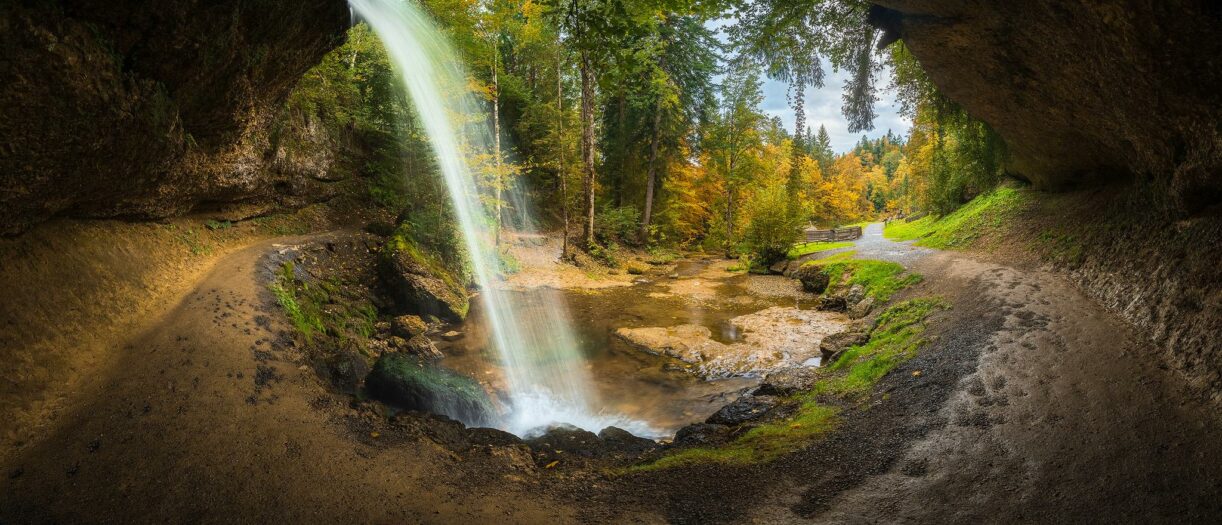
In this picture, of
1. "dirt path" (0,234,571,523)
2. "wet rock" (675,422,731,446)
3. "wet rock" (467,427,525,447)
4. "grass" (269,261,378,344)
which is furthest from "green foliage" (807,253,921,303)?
"grass" (269,261,378,344)

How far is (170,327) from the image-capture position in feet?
20.4

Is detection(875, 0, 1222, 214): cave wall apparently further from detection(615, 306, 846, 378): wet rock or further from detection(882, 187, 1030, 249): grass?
detection(615, 306, 846, 378): wet rock

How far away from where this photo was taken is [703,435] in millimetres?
5926

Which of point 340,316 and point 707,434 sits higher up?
point 340,316

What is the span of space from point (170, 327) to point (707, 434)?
7.76 metres

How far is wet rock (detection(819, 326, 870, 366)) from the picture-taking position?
857cm

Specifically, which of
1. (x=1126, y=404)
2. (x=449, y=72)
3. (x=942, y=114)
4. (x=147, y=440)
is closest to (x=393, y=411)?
(x=147, y=440)

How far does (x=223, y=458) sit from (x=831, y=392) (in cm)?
755

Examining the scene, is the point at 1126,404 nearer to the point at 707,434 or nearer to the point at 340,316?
the point at 707,434

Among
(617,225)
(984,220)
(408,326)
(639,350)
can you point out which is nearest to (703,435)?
(639,350)

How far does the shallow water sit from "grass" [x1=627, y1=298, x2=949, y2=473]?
1.79 m

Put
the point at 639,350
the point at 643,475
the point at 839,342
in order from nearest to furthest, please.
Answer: the point at 643,475 < the point at 839,342 < the point at 639,350

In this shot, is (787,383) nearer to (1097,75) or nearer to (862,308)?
(862,308)

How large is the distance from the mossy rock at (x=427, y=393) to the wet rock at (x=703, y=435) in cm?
345
